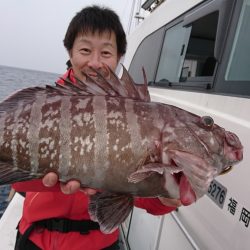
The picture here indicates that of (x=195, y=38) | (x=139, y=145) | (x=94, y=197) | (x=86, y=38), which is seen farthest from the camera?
(x=195, y=38)

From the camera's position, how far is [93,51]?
2604 mm

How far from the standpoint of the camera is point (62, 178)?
1.74m

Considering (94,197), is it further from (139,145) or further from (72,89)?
(72,89)

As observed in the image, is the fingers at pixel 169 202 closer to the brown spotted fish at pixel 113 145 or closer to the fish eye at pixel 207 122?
the brown spotted fish at pixel 113 145

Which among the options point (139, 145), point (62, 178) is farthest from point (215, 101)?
point (62, 178)

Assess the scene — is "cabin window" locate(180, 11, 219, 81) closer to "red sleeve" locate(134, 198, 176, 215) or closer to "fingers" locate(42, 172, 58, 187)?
"red sleeve" locate(134, 198, 176, 215)

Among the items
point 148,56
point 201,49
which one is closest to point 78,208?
point 201,49

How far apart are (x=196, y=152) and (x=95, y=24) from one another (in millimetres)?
1421

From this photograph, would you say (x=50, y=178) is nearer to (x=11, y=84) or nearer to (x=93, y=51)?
(x=93, y=51)

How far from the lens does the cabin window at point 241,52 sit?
2.27 m

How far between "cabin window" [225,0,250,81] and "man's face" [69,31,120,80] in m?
0.83

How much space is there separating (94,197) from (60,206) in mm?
705

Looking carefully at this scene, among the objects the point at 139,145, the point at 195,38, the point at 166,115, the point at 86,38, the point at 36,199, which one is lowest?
the point at 36,199

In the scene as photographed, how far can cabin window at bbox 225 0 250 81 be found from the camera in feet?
7.45
